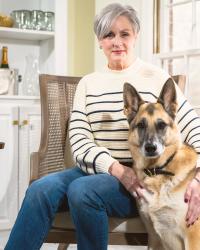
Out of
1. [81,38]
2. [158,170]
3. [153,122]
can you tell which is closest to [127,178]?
[158,170]

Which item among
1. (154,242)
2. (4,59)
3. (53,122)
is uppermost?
(4,59)

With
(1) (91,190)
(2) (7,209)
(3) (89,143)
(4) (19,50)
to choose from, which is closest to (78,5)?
(4) (19,50)

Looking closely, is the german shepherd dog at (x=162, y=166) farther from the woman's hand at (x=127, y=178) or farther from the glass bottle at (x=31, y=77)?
the glass bottle at (x=31, y=77)

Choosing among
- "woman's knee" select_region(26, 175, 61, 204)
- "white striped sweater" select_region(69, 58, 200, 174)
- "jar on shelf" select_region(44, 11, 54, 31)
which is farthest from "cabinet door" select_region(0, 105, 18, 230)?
"woman's knee" select_region(26, 175, 61, 204)

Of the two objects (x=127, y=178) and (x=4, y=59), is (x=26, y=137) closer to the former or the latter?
(x=4, y=59)

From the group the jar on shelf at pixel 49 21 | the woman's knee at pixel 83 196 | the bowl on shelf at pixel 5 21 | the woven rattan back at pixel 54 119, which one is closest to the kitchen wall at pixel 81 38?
the jar on shelf at pixel 49 21

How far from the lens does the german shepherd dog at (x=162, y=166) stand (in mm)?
1725

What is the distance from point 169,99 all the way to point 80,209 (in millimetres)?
510

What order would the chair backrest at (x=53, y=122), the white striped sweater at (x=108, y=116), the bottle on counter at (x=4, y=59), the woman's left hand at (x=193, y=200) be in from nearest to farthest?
the woman's left hand at (x=193, y=200) → the white striped sweater at (x=108, y=116) → the chair backrest at (x=53, y=122) → the bottle on counter at (x=4, y=59)

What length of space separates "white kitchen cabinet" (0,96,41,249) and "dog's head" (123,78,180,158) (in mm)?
1442

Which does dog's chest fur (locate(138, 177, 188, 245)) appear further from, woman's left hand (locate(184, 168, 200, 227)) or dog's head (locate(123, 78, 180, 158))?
dog's head (locate(123, 78, 180, 158))

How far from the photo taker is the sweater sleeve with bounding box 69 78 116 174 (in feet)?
6.16

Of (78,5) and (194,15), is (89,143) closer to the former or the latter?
(194,15)

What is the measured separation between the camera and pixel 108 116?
2.02 metres
